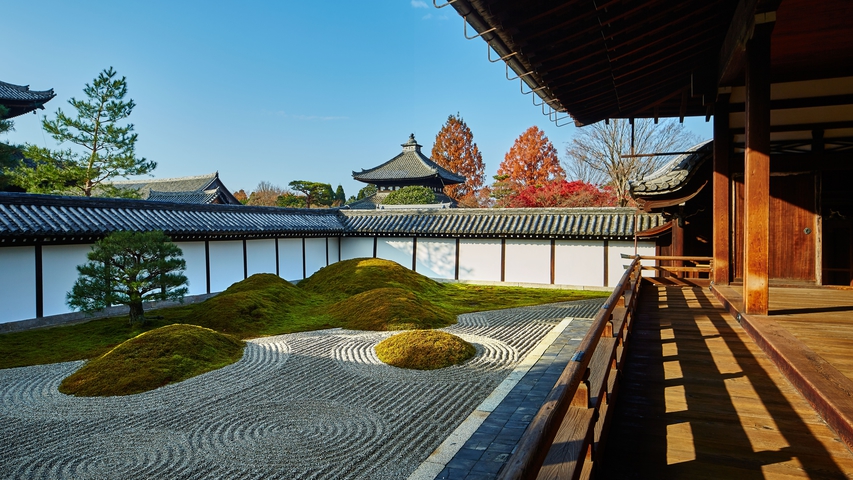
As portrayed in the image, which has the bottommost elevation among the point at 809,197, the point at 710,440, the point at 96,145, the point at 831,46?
the point at 710,440

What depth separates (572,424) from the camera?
8.25 feet

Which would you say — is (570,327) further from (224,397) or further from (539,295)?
(224,397)

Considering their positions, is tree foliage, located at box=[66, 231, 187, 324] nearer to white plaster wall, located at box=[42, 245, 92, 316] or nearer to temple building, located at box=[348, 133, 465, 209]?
white plaster wall, located at box=[42, 245, 92, 316]

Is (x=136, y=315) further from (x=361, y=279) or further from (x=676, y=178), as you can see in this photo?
(x=676, y=178)

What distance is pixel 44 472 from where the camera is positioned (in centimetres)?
482

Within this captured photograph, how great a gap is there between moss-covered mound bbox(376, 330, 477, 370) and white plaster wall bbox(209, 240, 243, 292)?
31.6ft

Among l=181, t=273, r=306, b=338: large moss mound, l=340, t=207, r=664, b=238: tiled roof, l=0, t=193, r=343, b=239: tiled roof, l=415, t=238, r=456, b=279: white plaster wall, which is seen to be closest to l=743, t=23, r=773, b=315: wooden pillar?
l=181, t=273, r=306, b=338: large moss mound

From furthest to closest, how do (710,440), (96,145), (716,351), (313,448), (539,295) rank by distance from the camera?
1. (96,145)
2. (539,295)
3. (313,448)
4. (716,351)
5. (710,440)

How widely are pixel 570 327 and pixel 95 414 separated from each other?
9.43 m

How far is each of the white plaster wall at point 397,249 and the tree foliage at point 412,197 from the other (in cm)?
1175

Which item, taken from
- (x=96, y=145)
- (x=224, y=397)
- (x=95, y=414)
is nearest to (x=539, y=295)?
(x=224, y=397)

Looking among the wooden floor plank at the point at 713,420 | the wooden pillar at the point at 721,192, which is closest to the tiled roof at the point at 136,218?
the wooden floor plank at the point at 713,420

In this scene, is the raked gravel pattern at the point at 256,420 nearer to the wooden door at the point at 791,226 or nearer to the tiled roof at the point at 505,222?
the wooden door at the point at 791,226

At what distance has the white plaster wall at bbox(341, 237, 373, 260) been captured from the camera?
77.0 ft
